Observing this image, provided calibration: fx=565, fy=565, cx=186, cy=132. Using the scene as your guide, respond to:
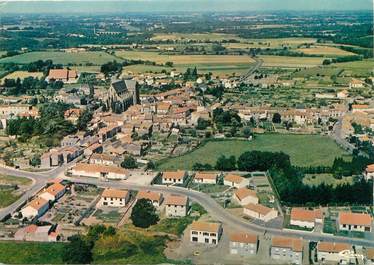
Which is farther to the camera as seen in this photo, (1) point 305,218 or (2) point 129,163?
(2) point 129,163

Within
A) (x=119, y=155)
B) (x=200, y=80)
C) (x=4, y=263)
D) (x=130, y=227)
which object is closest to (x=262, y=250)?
(x=130, y=227)

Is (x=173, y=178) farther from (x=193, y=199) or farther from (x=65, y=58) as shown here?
(x=65, y=58)

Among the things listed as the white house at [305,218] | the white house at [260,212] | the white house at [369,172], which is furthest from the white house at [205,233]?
the white house at [369,172]

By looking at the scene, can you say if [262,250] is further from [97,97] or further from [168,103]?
[97,97]

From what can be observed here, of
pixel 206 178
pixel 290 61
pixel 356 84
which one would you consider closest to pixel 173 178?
pixel 206 178

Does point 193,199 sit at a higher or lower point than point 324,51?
lower

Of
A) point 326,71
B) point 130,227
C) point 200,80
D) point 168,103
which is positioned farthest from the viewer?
point 326,71
